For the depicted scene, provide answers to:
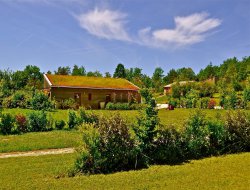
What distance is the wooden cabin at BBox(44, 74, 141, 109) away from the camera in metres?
34.6

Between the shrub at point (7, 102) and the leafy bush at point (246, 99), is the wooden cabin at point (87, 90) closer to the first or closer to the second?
the shrub at point (7, 102)

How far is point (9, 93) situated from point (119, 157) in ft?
102

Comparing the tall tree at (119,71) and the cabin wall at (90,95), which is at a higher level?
the tall tree at (119,71)

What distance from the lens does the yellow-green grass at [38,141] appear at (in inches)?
473

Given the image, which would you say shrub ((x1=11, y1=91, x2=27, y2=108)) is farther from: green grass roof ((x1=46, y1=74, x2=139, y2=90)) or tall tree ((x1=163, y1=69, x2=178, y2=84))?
tall tree ((x1=163, y1=69, x2=178, y2=84))

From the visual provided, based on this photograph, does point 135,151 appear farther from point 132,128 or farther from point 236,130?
point 236,130

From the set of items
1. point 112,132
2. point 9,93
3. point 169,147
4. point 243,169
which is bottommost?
point 243,169

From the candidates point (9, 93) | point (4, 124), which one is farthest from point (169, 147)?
point (9, 93)

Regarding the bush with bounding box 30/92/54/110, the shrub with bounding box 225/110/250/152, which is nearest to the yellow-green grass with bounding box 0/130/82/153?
the shrub with bounding box 225/110/250/152

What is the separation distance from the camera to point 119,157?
356 inches

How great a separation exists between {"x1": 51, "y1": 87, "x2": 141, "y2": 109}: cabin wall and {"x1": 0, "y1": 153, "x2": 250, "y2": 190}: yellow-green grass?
2454 cm

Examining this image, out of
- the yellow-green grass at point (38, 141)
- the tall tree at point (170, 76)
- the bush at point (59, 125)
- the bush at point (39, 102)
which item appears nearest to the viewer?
the yellow-green grass at point (38, 141)

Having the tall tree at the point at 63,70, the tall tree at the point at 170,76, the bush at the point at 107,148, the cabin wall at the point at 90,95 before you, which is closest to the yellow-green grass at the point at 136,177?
the bush at the point at 107,148

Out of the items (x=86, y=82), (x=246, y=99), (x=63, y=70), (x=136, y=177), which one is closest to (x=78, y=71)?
(x=63, y=70)
